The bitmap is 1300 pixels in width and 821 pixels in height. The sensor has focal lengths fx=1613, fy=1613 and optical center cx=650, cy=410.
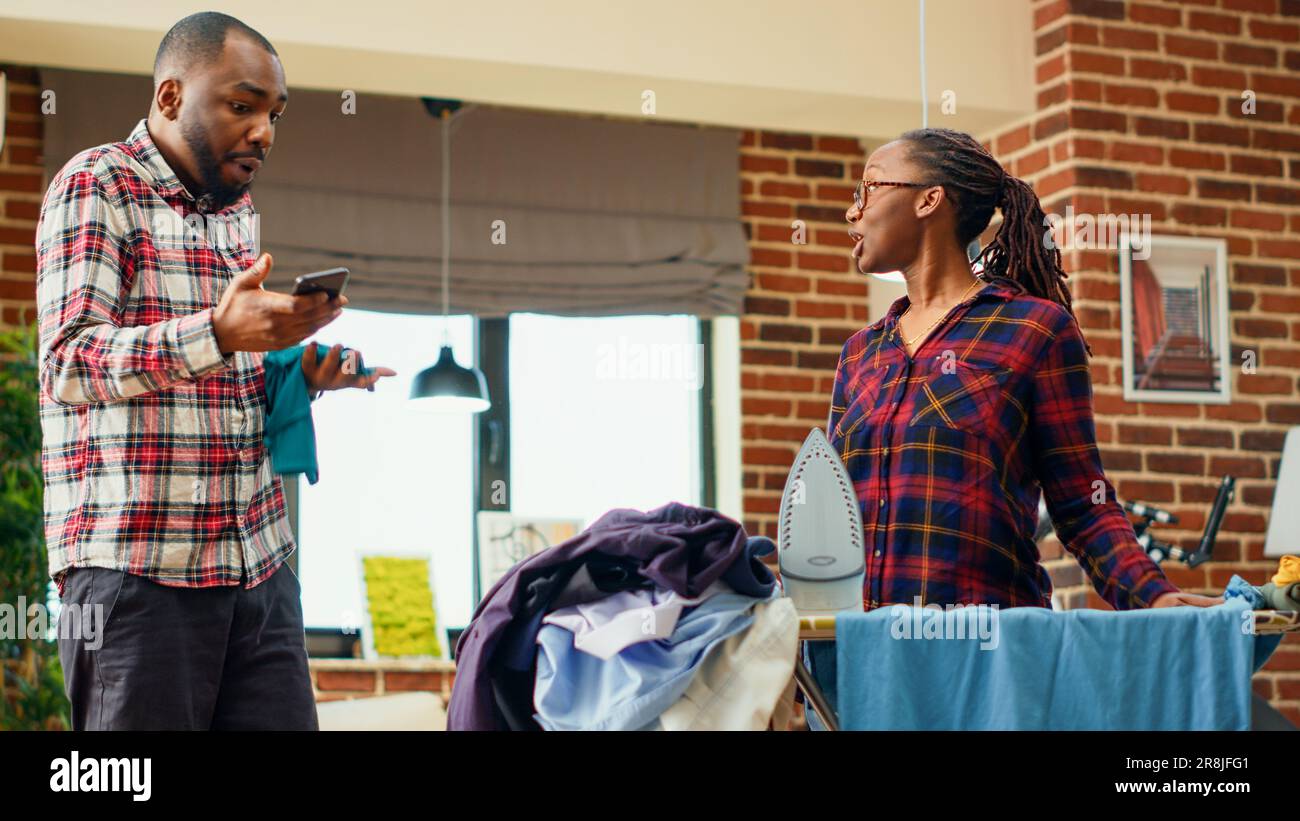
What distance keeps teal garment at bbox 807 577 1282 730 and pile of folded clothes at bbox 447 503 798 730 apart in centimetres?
10

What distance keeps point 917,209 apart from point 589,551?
91cm

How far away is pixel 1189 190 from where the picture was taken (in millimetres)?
4973

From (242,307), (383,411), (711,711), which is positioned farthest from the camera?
(383,411)

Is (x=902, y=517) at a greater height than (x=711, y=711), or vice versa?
(x=902, y=517)

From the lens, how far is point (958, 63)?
196 inches

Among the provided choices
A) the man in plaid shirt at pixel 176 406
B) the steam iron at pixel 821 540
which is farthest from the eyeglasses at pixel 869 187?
the man in plaid shirt at pixel 176 406

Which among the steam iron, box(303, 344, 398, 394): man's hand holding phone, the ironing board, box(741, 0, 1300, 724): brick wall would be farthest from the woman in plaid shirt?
box(741, 0, 1300, 724): brick wall

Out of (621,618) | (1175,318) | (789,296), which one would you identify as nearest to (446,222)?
(789,296)

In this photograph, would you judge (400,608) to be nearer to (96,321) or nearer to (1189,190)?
(1189,190)

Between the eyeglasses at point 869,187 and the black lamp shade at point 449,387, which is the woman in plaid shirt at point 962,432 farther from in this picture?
the black lamp shade at point 449,387

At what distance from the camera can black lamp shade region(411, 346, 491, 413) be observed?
4.82 meters

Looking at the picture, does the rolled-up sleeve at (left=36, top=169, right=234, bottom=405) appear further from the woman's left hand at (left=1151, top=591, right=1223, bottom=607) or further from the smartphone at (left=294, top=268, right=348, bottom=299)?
the woman's left hand at (left=1151, top=591, right=1223, bottom=607)
